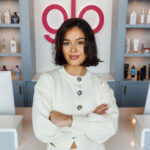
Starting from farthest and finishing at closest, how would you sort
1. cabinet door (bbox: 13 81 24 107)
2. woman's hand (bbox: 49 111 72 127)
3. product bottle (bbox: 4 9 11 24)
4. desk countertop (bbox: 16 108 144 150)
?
cabinet door (bbox: 13 81 24 107), product bottle (bbox: 4 9 11 24), desk countertop (bbox: 16 108 144 150), woman's hand (bbox: 49 111 72 127)

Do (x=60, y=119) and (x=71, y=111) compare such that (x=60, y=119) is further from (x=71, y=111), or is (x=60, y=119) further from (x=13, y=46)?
(x=13, y=46)

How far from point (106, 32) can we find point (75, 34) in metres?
1.73

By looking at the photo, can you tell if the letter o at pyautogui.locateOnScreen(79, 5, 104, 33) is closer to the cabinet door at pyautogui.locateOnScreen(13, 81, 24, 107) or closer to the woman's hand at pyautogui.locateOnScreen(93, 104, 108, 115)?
the cabinet door at pyautogui.locateOnScreen(13, 81, 24, 107)

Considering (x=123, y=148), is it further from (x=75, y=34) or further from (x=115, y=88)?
(x=115, y=88)

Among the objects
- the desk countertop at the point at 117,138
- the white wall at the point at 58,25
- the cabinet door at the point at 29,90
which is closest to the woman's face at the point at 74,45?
the desk countertop at the point at 117,138

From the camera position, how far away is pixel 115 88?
7.68ft

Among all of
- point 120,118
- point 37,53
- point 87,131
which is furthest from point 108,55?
point 87,131

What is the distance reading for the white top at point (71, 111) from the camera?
2.67 feet

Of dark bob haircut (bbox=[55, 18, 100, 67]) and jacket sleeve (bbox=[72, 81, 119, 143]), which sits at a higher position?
dark bob haircut (bbox=[55, 18, 100, 67])

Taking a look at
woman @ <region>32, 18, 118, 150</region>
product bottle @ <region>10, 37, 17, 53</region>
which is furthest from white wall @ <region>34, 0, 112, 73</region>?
woman @ <region>32, 18, 118, 150</region>

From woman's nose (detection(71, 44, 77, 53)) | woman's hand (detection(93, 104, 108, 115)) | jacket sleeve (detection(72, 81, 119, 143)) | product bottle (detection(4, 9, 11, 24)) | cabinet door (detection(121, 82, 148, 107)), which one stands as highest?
product bottle (detection(4, 9, 11, 24))

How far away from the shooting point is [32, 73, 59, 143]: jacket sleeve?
81 centimetres

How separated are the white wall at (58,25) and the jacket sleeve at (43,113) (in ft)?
5.40

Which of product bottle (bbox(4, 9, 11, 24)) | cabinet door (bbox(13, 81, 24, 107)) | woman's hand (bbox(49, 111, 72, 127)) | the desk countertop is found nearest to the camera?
woman's hand (bbox(49, 111, 72, 127))
